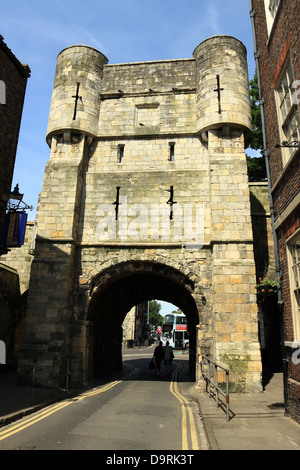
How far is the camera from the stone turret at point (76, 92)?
42.2 feet

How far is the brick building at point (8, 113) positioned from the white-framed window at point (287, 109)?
8670 mm

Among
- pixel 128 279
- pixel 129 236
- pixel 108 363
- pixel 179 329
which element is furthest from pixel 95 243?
pixel 179 329

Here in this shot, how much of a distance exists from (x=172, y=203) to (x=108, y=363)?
8108mm

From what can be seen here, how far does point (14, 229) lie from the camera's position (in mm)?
10922

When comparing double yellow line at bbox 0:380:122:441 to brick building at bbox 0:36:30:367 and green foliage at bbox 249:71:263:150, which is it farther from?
green foliage at bbox 249:71:263:150

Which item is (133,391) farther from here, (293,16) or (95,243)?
(293,16)

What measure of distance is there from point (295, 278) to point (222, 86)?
8.73m

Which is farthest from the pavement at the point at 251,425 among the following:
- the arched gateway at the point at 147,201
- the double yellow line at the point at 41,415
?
the double yellow line at the point at 41,415

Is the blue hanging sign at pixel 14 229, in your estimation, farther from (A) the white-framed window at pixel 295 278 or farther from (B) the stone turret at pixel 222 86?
(A) the white-framed window at pixel 295 278

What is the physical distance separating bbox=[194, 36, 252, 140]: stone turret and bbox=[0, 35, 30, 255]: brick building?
6816 millimetres

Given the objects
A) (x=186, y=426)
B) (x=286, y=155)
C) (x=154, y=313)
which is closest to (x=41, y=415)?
(x=186, y=426)

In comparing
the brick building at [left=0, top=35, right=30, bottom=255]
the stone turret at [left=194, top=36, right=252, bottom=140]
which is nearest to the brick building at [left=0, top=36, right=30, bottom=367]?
the brick building at [left=0, top=35, right=30, bottom=255]

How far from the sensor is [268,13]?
8.49 metres

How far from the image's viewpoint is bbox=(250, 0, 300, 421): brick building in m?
6.33
